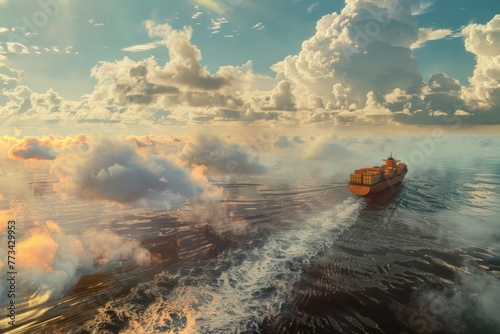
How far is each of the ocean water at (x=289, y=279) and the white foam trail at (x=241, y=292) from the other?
15cm

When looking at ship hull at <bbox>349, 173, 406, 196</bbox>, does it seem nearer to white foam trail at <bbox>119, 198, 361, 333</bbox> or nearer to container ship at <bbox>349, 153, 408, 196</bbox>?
container ship at <bbox>349, 153, 408, 196</bbox>

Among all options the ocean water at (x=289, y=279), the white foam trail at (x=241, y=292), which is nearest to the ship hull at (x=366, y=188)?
the ocean water at (x=289, y=279)

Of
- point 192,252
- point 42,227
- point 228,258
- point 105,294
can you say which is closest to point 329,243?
point 228,258

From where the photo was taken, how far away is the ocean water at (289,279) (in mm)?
24875

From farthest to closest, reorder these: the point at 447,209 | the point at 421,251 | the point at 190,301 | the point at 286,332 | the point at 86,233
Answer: the point at 447,209 < the point at 86,233 < the point at 421,251 < the point at 190,301 < the point at 286,332

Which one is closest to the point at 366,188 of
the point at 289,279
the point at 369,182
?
the point at 369,182

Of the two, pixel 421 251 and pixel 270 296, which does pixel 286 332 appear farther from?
pixel 421 251

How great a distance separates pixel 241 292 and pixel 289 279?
7.16m

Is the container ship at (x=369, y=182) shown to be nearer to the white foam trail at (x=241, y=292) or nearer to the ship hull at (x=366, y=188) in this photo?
the ship hull at (x=366, y=188)

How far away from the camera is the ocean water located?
81.6 ft

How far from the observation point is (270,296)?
29766mm

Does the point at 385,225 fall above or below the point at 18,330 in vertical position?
below

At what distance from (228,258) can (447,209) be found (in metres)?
68.8

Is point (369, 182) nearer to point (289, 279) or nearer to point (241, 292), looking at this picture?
point (289, 279)
